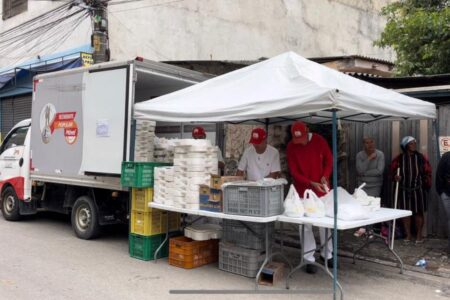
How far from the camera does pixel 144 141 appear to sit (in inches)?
275

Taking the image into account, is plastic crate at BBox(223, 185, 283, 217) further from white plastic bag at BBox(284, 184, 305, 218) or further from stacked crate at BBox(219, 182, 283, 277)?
white plastic bag at BBox(284, 184, 305, 218)

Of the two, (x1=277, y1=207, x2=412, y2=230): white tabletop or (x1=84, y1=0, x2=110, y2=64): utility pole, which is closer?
(x1=277, y1=207, x2=412, y2=230): white tabletop

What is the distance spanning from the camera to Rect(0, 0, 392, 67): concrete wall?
13.8 metres

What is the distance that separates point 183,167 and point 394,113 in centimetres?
275

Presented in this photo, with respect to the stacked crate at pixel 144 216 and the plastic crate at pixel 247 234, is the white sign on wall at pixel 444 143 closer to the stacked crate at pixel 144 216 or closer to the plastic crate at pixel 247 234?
the plastic crate at pixel 247 234

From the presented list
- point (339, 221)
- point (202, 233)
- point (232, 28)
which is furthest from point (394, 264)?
point (232, 28)

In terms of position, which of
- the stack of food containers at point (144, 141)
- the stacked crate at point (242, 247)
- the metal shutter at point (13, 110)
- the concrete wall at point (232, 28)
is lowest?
the stacked crate at point (242, 247)

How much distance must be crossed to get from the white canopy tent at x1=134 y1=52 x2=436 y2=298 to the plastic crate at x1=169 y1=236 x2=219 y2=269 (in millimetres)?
1693

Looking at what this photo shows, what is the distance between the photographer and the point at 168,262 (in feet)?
20.6

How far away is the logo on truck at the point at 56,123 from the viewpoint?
748cm

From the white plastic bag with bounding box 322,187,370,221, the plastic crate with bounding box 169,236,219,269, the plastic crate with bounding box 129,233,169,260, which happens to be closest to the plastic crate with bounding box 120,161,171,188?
the plastic crate with bounding box 129,233,169,260

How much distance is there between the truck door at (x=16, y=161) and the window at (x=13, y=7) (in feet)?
31.6

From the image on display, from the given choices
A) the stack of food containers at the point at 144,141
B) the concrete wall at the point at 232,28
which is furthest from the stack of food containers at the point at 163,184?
the concrete wall at the point at 232,28

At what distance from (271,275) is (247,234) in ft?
1.96
